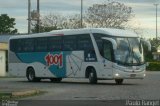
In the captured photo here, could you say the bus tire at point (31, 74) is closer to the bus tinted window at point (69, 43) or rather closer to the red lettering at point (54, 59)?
the red lettering at point (54, 59)

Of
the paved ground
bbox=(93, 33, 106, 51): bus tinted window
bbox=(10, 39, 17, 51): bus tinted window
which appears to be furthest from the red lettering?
the paved ground

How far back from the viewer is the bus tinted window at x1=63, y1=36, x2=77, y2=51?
3310cm

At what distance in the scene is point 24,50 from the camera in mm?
37281

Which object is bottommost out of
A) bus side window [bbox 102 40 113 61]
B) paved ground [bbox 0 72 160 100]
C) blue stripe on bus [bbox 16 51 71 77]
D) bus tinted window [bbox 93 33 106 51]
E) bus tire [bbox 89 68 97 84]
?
paved ground [bbox 0 72 160 100]

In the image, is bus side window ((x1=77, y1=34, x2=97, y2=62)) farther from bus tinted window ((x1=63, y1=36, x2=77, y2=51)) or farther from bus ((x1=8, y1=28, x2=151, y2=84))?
bus tinted window ((x1=63, y1=36, x2=77, y2=51))

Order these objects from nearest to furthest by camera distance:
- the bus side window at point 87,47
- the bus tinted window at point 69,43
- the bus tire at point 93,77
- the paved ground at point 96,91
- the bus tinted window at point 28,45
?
the paved ground at point 96,91
the bus tire at point 93,77
the bus side window at point 87,47
the bus tinted window at point 69,43
the bus tinted window at point 28,45

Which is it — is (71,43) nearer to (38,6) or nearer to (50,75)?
(50,75)

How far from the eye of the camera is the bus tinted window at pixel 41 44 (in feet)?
117

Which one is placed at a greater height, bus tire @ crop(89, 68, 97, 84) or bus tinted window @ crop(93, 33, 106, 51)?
bus tinted window @ crop(93, 33, 106, 51)

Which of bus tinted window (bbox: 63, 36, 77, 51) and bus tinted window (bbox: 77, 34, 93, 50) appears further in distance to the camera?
bus tinted window (bbox: 63, 36, 77, 51)

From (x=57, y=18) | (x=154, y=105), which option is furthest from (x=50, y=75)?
(x=57, y=18)

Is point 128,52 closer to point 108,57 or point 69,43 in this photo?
point 108,57

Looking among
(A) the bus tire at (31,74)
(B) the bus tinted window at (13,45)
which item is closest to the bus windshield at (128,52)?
(A) the bus tire at (31,74)

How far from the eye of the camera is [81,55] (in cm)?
3256
